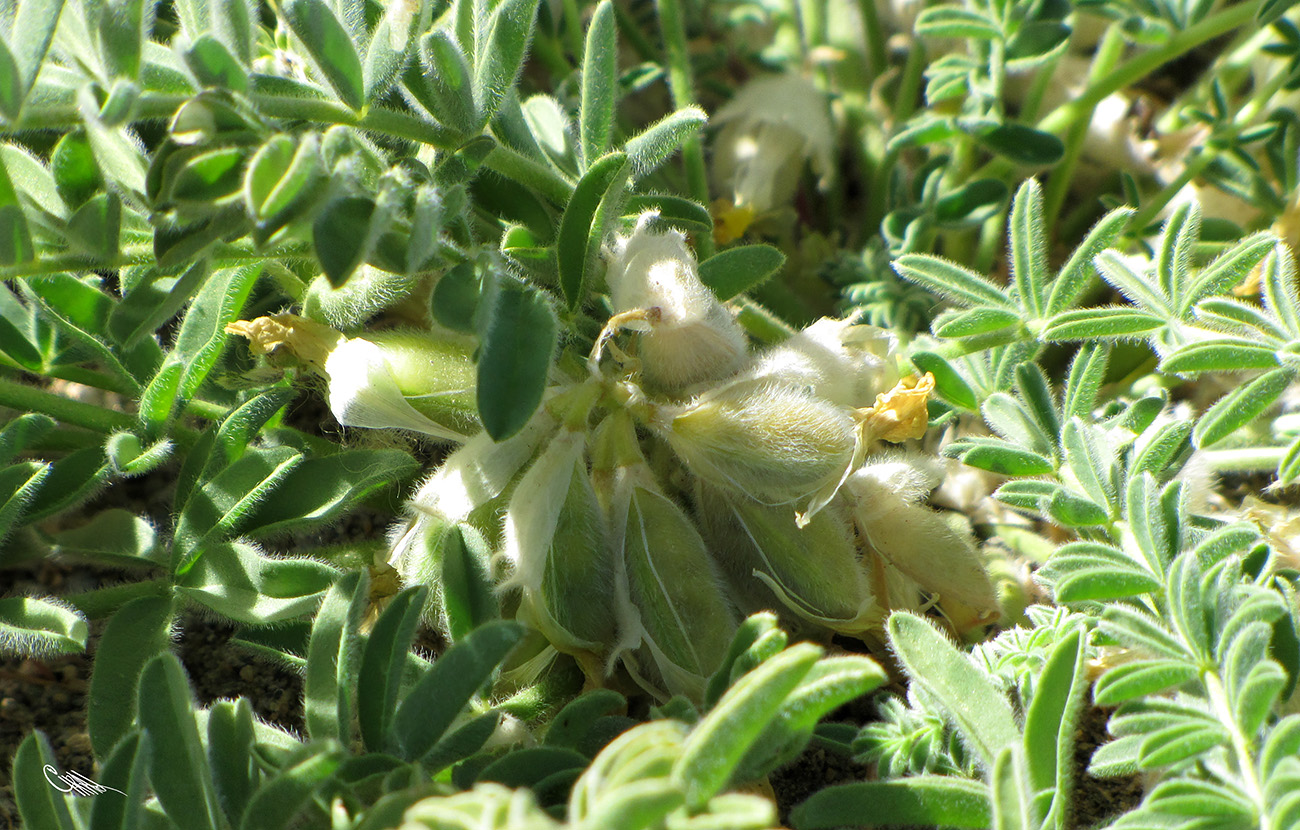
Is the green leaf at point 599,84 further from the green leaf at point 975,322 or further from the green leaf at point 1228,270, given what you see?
the green leaf at point 1228,270

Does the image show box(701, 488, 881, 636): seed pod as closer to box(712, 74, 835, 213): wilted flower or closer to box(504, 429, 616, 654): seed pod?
box(504, 429, 616, 654): seed pod

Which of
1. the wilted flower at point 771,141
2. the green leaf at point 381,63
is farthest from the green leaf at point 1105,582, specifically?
the wilted flower at point 771,141

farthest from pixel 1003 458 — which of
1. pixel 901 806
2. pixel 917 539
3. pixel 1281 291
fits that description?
pixel 901 806

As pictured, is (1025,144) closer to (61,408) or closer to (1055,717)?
(1055,717)

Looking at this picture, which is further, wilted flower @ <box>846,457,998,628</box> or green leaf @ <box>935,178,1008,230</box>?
green leaf @ <box>935,178,1008,230</box>

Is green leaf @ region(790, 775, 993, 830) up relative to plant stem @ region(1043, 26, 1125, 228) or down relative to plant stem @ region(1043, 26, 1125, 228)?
down

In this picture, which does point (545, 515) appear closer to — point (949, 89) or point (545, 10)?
point (949, 89)
